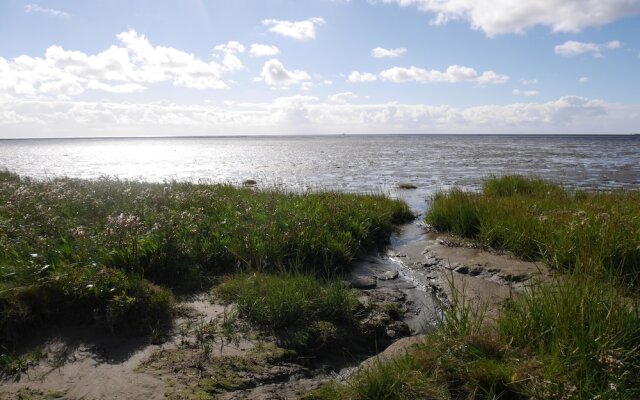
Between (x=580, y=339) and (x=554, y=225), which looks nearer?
(x=580, y=339)

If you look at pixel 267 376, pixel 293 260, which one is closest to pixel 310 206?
pixel 293 260

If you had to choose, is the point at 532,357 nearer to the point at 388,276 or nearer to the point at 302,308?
the point at 302,308

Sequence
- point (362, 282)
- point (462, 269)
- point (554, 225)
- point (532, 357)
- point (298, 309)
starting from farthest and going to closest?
point (462, 269)
point (554, 225)
point (362, 282)
point (298, 309)
point (532, 357)

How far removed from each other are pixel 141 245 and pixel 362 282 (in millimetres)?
3807

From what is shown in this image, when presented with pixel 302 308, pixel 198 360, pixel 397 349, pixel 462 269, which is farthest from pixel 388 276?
pixel 198 360

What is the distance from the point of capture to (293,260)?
7.91 meters

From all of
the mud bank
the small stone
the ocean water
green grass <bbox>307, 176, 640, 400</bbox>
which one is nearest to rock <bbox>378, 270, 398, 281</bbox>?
the mud bank

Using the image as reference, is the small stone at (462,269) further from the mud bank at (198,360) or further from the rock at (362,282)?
the rock at (362,282)

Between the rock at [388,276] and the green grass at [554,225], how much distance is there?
97.6 inches

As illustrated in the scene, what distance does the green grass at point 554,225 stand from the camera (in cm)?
656

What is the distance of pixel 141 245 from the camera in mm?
7012

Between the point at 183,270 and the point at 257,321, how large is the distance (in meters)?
2.12

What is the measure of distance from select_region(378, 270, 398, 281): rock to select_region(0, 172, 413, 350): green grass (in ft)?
2.70

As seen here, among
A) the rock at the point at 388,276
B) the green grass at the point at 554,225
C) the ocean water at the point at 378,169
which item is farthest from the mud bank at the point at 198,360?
the ocean water at the point at 378,169
